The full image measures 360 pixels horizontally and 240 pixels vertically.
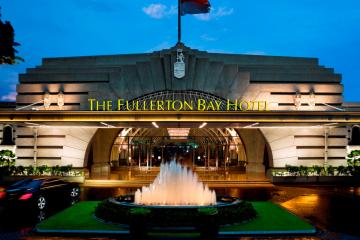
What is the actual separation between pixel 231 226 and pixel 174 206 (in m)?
2.54

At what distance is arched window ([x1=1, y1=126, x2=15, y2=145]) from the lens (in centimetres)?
4109

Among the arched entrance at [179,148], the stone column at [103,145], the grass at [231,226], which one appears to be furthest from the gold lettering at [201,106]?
the arched entrance at [179,148]

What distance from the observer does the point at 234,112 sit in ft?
105

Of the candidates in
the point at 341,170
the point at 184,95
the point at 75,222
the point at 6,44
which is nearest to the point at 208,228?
the point at 75,222

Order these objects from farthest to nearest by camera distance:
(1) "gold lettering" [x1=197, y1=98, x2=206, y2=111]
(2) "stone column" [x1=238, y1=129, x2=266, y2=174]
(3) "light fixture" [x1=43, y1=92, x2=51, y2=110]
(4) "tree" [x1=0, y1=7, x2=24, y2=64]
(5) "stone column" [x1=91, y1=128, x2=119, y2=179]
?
(2) "stone column" [x1=238, y1=129, x2=266, y2=174], (5) "stone column" [x1=91, y1=128, x2=119, y2=179], (3) "light fixture" [x1=43, y1=92, x2=51, y2=110], (1) "gold lettering" [x1=197, y1=98, x2=206, y2=111], (4) "tree" [x1=0, y1=7, x2=24, y2=64]

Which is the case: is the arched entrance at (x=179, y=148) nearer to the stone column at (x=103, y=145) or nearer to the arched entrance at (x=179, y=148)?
the arched entrance at (x=179, y=148)

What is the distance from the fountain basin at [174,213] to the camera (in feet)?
57.3

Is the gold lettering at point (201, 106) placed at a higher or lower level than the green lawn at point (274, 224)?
higher

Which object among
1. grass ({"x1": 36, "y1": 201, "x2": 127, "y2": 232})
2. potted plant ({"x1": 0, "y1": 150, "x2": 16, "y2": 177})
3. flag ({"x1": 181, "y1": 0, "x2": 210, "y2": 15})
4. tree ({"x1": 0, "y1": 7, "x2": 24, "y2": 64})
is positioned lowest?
Result: grass ({"x1": 36, "y1": 201, "x2": 127, "y2": 232})

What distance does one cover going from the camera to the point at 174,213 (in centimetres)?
1775

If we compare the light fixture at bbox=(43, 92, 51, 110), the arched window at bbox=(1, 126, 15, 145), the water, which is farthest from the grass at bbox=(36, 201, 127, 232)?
the arched window at bbox=(1, 126, 15, 145)

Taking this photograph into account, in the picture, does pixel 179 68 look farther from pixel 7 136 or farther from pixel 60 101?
pixel 7 136

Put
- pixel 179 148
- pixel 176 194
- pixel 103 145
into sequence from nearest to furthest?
pixel 176 194 < pixel 103 145 < pixel 179 148

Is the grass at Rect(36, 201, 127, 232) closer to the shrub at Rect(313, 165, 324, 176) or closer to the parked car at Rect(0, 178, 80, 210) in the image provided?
the parked car at Rect(0, 178, 80, 210)
